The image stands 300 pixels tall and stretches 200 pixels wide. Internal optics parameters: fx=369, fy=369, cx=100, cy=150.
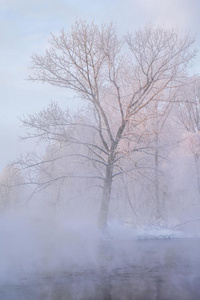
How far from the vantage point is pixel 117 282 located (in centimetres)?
833

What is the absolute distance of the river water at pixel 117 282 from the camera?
7.00m

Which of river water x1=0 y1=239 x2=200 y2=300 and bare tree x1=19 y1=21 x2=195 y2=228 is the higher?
bare tree x1=19 y1=21 x2=195 y2=228

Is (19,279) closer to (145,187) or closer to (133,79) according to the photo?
(145,187)

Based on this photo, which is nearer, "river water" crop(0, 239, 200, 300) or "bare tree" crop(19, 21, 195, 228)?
"river water" crop(0, 239, 200, 300)

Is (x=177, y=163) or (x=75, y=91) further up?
(x=75, y=91)

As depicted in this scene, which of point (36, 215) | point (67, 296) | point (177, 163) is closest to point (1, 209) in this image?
point (36, 215)

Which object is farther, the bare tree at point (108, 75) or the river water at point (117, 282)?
the bare tree at point (108, 75)

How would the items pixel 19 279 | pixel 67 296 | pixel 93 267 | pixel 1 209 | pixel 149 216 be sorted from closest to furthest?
pixel 67 296 → pixel 19 279 → pixel 93 267 → pixel 149 216 → pixel 1 209

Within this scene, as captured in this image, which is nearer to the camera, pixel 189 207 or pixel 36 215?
pixel 36 215

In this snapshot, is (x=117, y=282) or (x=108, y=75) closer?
(x=117, y=282)

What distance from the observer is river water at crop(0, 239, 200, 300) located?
275 inches

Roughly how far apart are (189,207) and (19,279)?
19324mm

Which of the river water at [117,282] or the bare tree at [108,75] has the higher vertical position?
the bare tree at [108,75]

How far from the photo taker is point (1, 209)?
2480 cm
